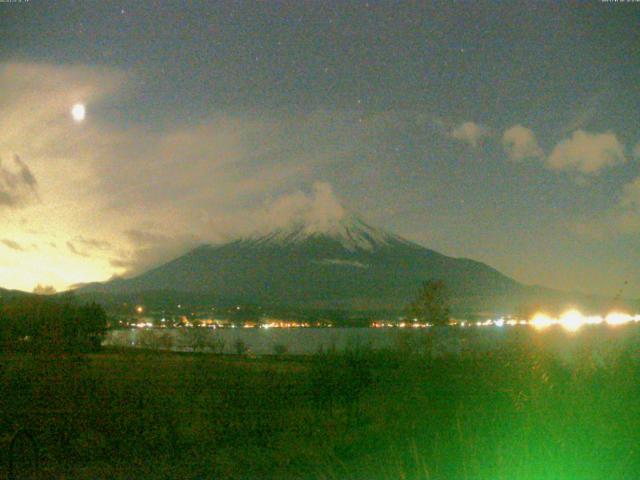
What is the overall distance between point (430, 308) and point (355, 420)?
66.6 feet

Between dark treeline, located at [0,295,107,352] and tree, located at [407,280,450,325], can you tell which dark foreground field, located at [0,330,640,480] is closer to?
dark treeline, located at [0,295,107,352]

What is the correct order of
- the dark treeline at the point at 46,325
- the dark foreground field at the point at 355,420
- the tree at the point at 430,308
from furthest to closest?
1. the tree at the point at 430,308
2. the dark treeline at the point at 46,325
3. the dark foreground field at the point at 355,420

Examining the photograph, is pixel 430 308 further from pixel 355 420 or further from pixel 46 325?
pixel 355 420

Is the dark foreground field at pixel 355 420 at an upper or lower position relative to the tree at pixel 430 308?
lower

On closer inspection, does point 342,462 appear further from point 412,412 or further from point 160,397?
point 160,397

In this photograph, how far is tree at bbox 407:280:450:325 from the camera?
33.6 meters

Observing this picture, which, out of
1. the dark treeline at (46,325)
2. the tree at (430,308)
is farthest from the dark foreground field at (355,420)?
the tree at (430,308)

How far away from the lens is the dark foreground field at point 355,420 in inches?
379

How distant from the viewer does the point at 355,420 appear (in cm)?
1379

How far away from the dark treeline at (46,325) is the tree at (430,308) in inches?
545

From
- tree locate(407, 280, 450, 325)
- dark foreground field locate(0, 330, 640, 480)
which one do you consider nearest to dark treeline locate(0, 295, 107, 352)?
dark foreground field locate(0, 330, 640, 480)

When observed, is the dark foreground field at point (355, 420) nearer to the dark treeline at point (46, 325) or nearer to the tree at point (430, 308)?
the dark treeline at point (46, 325)

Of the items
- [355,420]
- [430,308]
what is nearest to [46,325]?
[430,308]

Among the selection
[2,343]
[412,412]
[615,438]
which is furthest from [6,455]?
[2,343]
